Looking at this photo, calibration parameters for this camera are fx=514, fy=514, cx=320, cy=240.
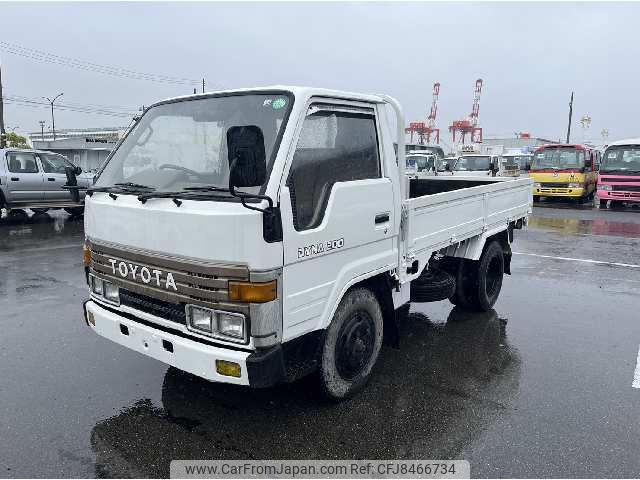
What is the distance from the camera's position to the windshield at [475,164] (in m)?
19.0

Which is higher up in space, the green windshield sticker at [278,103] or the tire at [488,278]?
the green windshield sticker at [278,103]

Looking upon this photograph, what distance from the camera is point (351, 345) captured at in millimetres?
3641

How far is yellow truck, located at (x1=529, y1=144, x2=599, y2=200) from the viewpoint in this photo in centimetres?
1880

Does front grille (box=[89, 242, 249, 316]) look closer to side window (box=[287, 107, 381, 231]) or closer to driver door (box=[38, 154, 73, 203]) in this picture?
side window (box=[287, 107, 381, 231])

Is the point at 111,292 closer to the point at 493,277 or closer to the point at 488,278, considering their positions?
the point at 488,278

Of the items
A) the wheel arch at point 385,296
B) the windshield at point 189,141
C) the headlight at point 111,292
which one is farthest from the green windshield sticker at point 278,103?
the headlight at point 111,292

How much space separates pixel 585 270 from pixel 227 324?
6898mm

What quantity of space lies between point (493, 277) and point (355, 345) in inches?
117

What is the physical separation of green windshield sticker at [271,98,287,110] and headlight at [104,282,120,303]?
162 cm

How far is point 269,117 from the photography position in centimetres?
320

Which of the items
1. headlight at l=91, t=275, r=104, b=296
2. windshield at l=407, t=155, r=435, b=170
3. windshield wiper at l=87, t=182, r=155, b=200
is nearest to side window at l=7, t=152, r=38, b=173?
headlight at l=91, t=275, r=104, b=296

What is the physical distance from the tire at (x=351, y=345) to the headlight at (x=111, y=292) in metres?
Answer: 1.45

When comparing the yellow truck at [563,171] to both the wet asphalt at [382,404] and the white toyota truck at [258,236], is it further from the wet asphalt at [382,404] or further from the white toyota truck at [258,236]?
the white toyota truck at [258,236]

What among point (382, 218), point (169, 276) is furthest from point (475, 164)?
point (169, 276)
